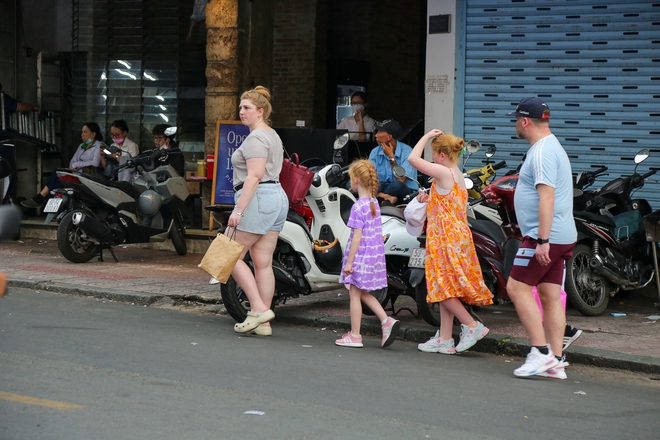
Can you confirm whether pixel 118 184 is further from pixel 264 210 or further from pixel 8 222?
pixel 8 222

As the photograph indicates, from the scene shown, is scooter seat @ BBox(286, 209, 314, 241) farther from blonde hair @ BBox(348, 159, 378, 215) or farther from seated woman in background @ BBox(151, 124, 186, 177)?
seated woman in background @ BBox(151, 124, 186, 177)

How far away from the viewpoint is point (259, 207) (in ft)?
26.7

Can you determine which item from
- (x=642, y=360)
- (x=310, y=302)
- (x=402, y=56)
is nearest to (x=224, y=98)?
(x=310, y=302)

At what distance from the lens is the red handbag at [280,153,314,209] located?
28.4ft

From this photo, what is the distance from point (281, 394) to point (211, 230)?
8.64 m

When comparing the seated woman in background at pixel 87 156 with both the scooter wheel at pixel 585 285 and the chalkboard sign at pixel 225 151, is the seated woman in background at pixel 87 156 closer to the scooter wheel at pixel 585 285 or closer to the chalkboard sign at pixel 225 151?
the chalkboard sign at pixel 225 151

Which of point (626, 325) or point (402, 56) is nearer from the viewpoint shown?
point (626, 325)

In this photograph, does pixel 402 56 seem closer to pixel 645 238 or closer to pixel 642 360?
pixel 645 238

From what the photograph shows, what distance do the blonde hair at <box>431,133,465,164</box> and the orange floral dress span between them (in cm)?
25

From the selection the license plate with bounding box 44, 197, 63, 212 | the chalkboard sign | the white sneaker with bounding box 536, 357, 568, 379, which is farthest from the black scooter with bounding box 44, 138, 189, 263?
the white sneaker with bounding box 536, 357, 568, 379

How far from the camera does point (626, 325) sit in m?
9.05

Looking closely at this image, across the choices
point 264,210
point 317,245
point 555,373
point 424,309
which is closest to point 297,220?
point 317,245

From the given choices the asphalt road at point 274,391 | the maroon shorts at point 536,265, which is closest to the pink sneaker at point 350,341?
the asphalt road at point 274,391

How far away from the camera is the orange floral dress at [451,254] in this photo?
769 cm
